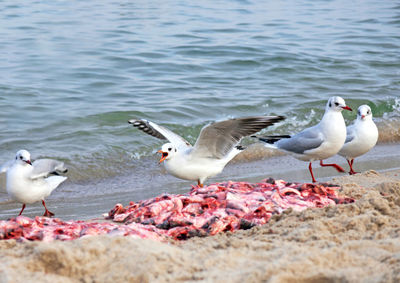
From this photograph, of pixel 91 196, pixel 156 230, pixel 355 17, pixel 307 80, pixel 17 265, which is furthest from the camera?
pixel 355 17

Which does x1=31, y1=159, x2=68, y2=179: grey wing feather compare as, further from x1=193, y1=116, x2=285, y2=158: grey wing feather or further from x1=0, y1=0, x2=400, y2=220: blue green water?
x1=0, y1=0, x2=400, y2=220: blue green water

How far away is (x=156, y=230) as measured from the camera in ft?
15.7

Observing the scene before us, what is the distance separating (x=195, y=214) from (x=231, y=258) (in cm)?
161

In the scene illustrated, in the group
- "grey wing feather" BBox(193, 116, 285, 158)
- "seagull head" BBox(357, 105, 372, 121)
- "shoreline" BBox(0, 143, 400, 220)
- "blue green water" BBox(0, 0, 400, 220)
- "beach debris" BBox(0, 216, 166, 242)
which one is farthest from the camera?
"blue green water" BBox(0, 0, 400, 220)

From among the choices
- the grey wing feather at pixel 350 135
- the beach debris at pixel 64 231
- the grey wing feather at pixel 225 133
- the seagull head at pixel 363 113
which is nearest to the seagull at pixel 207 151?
the grey wing feather at pixel 225 133

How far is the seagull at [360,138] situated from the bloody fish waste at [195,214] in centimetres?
155

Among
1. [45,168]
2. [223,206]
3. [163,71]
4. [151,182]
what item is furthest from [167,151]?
[163,71]

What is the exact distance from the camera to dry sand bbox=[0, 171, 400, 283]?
317cm

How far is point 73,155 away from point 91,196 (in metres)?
1.39

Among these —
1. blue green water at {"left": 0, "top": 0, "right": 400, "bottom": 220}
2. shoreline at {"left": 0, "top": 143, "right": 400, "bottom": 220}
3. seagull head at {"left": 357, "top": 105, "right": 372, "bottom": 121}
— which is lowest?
shoreline at {"left": 0, "top": 143, "right": 400, "bottom": 220}

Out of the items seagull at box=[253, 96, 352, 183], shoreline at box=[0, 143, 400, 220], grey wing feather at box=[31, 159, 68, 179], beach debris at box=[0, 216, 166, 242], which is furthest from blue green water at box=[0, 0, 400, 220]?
beach debris at box=[0, 216, 166, 242]

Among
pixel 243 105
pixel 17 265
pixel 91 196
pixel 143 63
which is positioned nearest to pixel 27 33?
pixel 143 63

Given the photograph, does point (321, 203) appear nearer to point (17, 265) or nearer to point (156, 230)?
point (156, 230)

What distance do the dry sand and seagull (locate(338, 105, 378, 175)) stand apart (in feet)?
10.1
